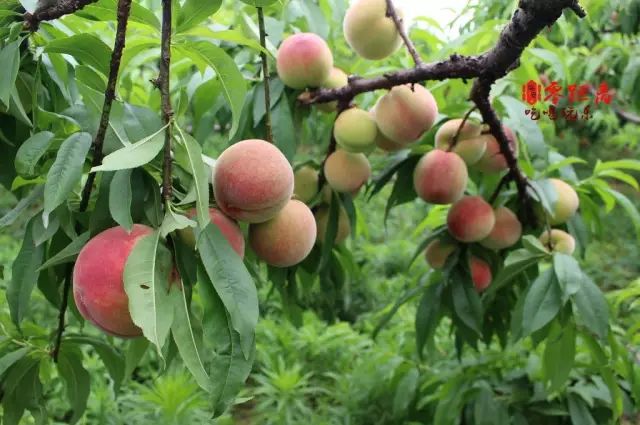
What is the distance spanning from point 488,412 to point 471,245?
0.33 metres

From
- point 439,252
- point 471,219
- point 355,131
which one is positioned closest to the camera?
point 355,131

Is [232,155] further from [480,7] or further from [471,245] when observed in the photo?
[480,7]

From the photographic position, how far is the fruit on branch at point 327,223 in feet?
3.48

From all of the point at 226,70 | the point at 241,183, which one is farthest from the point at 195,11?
the point at 241,183

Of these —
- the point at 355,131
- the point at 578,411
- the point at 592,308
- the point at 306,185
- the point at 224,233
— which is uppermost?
the point at 224,233

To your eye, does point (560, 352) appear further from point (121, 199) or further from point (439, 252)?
point (121, 199)

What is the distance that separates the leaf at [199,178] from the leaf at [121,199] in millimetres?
56

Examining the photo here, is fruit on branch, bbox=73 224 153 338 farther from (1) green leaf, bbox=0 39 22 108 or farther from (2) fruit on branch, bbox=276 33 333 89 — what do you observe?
(2) fruit on branch, bbox=276 33 333 89

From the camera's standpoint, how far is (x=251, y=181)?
564 millimetres

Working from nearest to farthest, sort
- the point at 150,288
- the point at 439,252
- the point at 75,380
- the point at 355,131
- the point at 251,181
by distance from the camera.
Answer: the point at 150,288 → the point at 251,181 → the point at 75,380 → the point at 355,131 → the point at 439,252

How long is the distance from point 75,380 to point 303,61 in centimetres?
54

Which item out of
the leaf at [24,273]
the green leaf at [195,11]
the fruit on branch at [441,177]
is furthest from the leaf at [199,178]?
the fruit on branch at [441,177]

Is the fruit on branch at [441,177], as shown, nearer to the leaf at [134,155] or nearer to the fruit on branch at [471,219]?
the fruit on branch at [471,219]

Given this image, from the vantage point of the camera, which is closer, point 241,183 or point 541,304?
point 241,183
